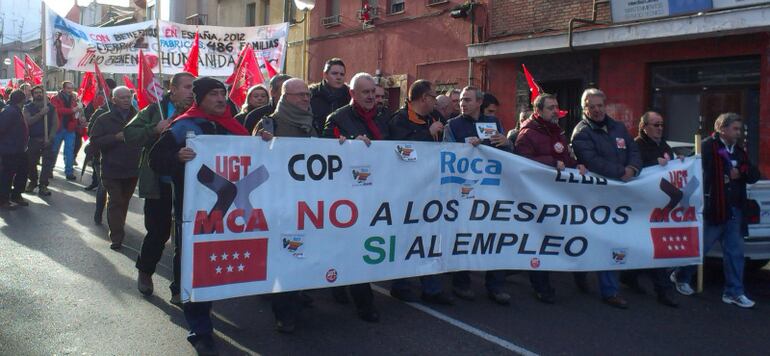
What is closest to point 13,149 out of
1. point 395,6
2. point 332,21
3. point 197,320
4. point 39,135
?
point 39,135

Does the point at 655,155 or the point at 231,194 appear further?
the point at 655,155

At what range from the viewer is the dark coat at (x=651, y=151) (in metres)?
6.55

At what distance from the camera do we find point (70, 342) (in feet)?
15.2

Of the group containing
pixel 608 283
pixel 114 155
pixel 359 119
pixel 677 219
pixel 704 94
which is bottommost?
pixel 608 283

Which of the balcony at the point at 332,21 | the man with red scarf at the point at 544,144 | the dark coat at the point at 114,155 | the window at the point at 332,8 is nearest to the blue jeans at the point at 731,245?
the man with red scarf at the point at 544,144

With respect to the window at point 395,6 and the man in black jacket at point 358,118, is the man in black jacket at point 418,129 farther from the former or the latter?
the window at point 395,6

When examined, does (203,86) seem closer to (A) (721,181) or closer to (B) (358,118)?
(B) (358,118)

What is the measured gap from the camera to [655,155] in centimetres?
655

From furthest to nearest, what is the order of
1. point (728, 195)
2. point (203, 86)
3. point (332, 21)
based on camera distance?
point (332, 21), point (728, 195), point (203, 86)

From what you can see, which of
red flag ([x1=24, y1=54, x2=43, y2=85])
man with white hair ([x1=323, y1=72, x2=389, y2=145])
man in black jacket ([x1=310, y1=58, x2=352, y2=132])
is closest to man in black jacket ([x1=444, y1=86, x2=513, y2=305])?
man with white hair ([x1=323, y1=72, x2=389, y2=145])

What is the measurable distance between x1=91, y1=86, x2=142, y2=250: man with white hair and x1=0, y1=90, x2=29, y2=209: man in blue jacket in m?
3.09

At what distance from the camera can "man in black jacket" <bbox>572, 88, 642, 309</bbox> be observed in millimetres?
6090

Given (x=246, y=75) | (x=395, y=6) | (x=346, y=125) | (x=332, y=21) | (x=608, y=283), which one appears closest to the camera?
(x=346, y=125)

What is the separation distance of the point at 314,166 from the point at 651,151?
3491 millimetres
